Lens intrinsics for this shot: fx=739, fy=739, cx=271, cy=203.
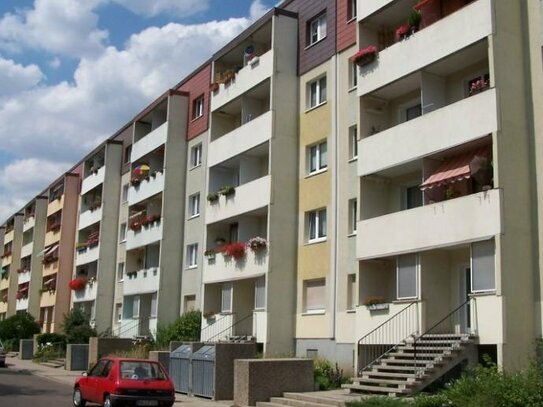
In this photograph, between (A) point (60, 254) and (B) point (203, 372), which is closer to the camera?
(B) point (203, 372)

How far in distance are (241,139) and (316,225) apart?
5559 millimetres

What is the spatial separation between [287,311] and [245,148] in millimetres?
7027

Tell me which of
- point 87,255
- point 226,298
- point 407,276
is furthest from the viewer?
point 87,255

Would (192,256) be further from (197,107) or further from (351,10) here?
(351,10)

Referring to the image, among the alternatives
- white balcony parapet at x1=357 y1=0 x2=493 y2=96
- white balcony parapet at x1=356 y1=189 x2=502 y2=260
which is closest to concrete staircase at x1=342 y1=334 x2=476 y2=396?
white balcony parapet at x1=356 y1=189 x2=502 y2=260

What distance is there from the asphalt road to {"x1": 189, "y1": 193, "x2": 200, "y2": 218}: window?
34.9 ft

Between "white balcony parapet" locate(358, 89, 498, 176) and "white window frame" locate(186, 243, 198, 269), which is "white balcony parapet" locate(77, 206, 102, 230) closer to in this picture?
"white window frame" locate(186, 243, 198, 269)

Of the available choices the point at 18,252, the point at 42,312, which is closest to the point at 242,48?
the point at 42,312

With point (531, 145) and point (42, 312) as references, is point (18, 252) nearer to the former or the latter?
point (42, 312)

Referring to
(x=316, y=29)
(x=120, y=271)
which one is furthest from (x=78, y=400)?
(x=120, y=271)

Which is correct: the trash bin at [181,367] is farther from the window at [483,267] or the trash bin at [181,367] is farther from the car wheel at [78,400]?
the window at [483,267]

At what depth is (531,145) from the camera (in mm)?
18438

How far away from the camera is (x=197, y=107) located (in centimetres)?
3825

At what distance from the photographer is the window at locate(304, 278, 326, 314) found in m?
25.8
